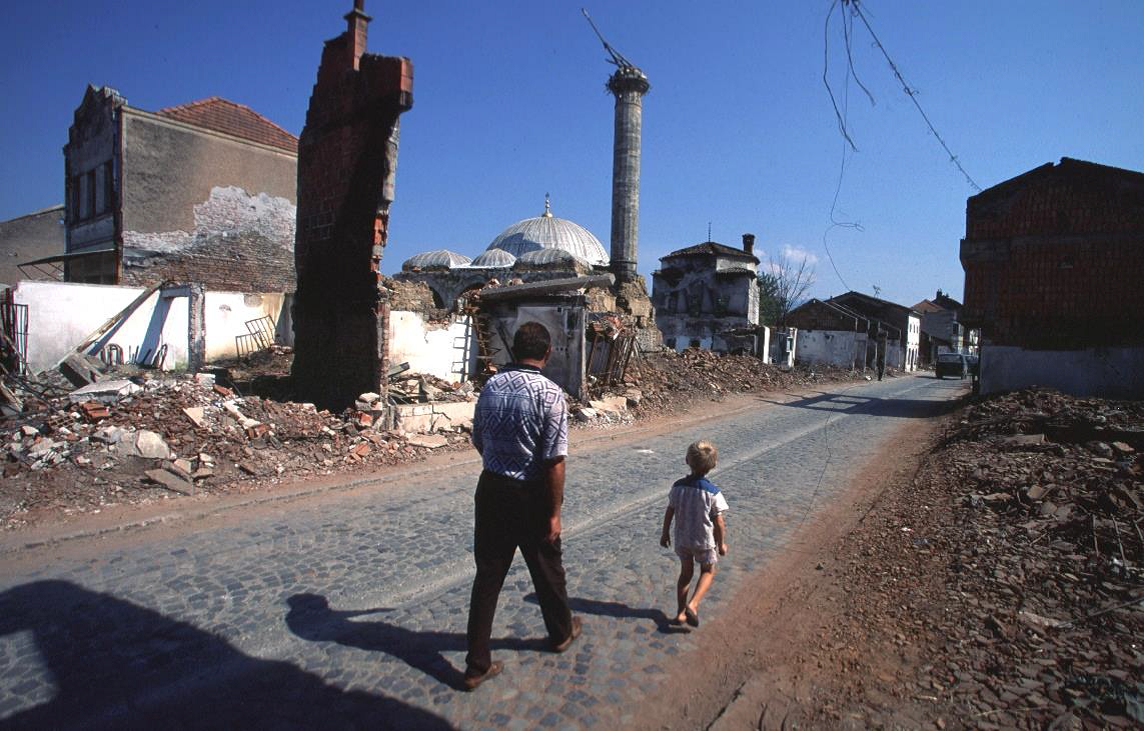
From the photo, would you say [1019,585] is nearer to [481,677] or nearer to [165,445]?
[481,677]

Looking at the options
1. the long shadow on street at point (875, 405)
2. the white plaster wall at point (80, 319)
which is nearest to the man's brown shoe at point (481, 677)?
the white plaster wall at point (80, 319)

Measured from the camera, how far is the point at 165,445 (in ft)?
24.0

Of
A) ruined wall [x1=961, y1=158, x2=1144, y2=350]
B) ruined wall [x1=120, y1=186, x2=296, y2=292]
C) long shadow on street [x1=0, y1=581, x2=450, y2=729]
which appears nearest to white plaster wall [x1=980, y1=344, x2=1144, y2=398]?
ruined wall [x1=961, y1=158, x2=1144, y2=350]

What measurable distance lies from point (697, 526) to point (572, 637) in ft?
3.38

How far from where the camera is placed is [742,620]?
13.0 ft

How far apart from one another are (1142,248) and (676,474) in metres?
16.3

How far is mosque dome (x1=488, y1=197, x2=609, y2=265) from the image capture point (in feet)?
142

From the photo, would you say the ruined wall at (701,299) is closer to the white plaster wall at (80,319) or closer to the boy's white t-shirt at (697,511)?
the white plaster wall at (80,319)

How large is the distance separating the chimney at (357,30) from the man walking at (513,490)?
9.25 meters

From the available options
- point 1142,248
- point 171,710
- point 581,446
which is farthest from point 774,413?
point 171,710

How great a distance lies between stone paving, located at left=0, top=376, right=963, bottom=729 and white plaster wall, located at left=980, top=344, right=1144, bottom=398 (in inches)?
590

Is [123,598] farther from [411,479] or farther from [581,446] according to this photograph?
[581,446]

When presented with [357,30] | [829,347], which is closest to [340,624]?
[357,30]

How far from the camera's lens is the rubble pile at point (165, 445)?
21.0 ft
